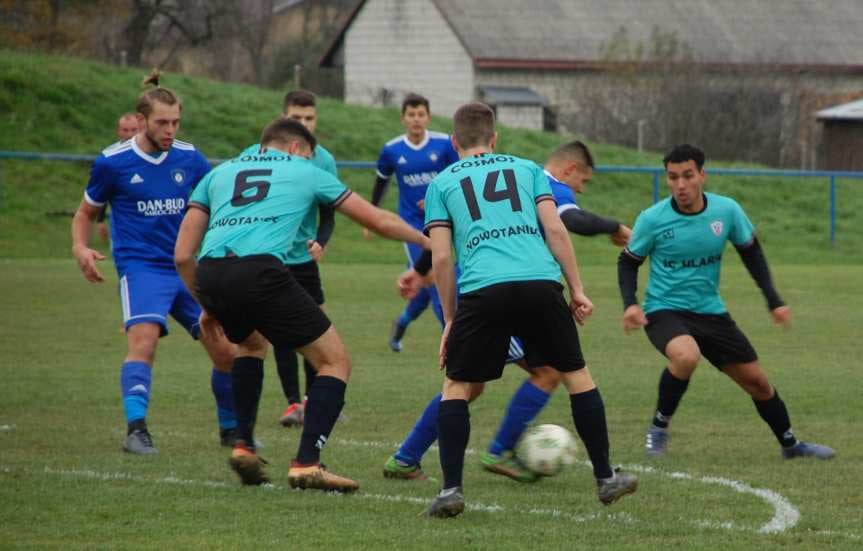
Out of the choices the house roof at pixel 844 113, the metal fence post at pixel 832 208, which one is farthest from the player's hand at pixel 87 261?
the house roof at pixel 844 113

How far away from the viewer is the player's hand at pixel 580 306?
5875 mm

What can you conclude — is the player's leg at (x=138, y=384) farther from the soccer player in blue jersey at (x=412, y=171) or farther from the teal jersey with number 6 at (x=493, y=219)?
the soccer player in blue jersey at (x=412, y=171)

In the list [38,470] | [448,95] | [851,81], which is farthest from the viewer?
[851,81]

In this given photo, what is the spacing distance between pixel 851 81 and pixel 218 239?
43171mm

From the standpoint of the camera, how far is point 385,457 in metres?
7.22

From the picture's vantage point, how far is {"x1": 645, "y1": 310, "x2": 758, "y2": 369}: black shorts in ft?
23.9

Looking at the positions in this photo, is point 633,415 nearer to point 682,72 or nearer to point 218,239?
point 218,239

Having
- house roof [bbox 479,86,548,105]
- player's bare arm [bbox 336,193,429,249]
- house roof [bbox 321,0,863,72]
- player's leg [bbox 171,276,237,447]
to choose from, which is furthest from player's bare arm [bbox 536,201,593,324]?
house roof [bbox 321,0,863,72]

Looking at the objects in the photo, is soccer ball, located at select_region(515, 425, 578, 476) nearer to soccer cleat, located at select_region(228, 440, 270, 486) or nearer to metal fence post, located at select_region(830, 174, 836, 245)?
soccer cleat, located at select_region(228, 440, 270, 486)

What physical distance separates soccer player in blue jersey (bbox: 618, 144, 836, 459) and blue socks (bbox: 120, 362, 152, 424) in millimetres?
2670

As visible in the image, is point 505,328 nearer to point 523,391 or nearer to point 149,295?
point 523,391

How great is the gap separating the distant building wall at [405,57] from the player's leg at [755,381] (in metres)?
35.3

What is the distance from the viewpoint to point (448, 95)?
4309cm

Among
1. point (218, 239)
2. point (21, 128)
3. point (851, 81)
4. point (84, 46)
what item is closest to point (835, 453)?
point (218, 239)
